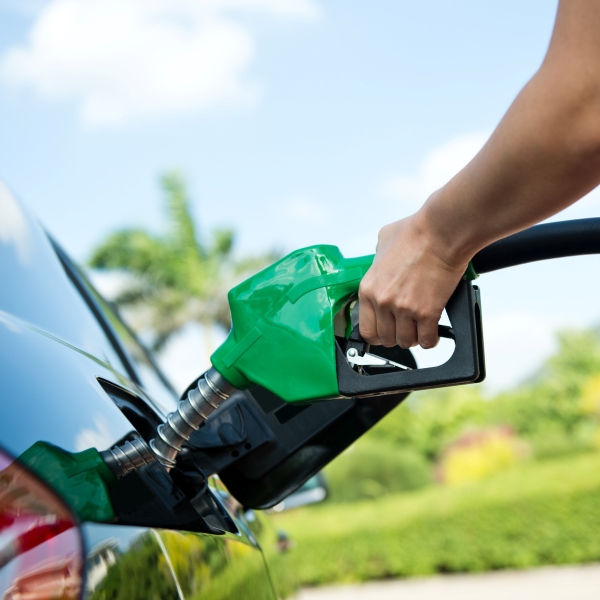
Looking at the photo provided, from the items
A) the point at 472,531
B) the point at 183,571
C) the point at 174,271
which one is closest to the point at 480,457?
the point at 472,531

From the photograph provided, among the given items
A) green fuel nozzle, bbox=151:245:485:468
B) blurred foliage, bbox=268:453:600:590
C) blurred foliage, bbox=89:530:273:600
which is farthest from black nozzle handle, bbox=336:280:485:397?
blurred foliage, bbox=268:453:600:590

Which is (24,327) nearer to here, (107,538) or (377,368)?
(107,538)

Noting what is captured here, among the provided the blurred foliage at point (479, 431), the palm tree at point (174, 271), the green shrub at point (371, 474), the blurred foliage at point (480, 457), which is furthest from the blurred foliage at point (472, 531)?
the palm tree at point (174, 271)

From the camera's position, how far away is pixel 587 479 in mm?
12109

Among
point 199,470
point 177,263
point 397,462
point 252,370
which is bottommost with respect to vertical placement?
point 397,462

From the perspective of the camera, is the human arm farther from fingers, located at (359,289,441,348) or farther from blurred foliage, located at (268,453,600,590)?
blurred foliage, located at (268,453,600,590)

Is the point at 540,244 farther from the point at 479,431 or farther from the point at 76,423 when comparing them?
the point at 479,431

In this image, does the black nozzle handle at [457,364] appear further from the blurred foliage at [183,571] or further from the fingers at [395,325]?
the blurred foliage at [183,571]

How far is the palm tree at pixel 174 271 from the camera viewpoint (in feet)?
72.7

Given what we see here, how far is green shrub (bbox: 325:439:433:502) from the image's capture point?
17.9 metres

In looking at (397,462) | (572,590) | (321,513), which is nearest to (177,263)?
(397,462)

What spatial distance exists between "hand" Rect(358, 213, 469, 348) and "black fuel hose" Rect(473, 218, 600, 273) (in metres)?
0.15

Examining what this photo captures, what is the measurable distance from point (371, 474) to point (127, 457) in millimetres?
17670

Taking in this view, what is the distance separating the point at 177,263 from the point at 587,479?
1365 centimetres
